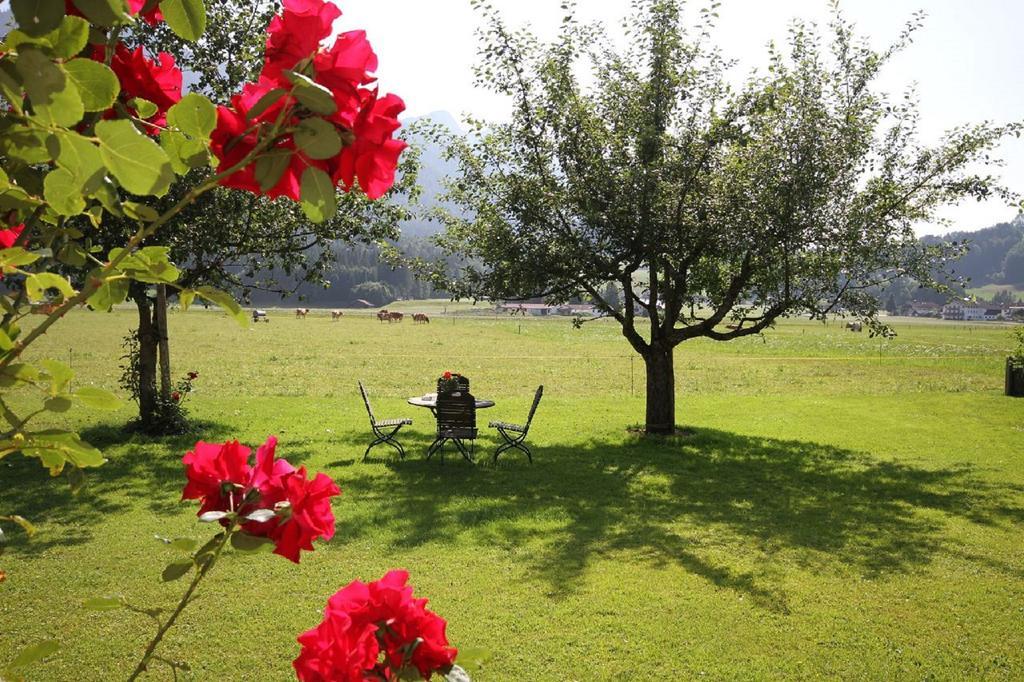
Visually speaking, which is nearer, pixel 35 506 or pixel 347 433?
pixel 35 506

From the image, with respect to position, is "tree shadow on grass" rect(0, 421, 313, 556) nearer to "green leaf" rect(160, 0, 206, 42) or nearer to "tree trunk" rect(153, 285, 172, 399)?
"tree trunk" rect(153, 285, 172, 399)

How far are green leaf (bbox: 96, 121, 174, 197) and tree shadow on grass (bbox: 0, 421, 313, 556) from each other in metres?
6.46

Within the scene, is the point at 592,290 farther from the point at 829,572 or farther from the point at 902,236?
the point at 829,572

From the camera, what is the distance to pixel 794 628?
17.9ft

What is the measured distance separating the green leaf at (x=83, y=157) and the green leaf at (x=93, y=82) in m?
0.03

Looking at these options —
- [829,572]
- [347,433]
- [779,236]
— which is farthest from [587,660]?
[347,433]

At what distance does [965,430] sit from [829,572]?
9.36 metres

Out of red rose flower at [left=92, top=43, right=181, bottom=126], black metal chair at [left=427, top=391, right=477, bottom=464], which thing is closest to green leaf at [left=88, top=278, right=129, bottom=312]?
red rose flower at [left=92, top=43, right=181, bottom=126]

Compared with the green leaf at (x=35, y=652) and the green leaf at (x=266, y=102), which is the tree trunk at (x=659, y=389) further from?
the green leaf at (x=266, y=102)

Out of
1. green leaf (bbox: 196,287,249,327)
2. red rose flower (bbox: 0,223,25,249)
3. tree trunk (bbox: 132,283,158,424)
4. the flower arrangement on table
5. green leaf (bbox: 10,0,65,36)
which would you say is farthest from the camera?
tree trunk (bbox: 132,283,158,424)

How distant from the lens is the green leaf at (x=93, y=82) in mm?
624

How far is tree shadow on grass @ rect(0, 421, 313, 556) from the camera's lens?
7391mm

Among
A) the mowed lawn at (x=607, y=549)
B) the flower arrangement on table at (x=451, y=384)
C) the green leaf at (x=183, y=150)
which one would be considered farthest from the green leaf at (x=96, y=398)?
the flower arrangement on table at (x=451, y=384)

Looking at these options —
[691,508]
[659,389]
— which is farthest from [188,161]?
[659,389]
